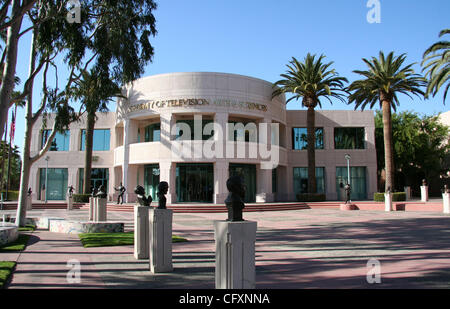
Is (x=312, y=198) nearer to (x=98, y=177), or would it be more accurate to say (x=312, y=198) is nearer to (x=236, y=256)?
(x=98, y=177)

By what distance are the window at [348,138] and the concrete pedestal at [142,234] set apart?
116 feet

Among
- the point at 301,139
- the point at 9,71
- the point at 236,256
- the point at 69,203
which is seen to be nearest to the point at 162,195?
the point at 236,256

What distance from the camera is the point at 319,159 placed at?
40344mm

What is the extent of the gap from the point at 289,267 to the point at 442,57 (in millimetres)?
26288

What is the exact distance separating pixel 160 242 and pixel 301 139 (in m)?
35.3

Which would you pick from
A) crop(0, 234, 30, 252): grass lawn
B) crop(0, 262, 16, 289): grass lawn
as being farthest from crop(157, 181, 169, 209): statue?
crop(0, 234, 30, 252): grass lawn

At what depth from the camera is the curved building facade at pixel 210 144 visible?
3141 centimetres

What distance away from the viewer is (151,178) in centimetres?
3447

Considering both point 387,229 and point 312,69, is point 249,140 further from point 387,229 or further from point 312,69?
point 387,229

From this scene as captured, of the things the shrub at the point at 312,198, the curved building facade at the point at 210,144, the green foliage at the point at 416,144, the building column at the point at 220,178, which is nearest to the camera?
the building column at the point at 220,178

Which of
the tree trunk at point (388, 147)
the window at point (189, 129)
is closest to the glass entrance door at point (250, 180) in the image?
the window at point (189, 129)

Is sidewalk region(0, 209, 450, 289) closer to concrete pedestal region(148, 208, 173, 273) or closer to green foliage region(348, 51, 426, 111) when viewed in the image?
concrete pedestal region(148, 208, 173, 273)

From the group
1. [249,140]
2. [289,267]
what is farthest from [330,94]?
[289,267]

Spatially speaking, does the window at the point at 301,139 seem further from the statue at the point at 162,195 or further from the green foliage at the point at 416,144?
the statue at the point at 162,195
